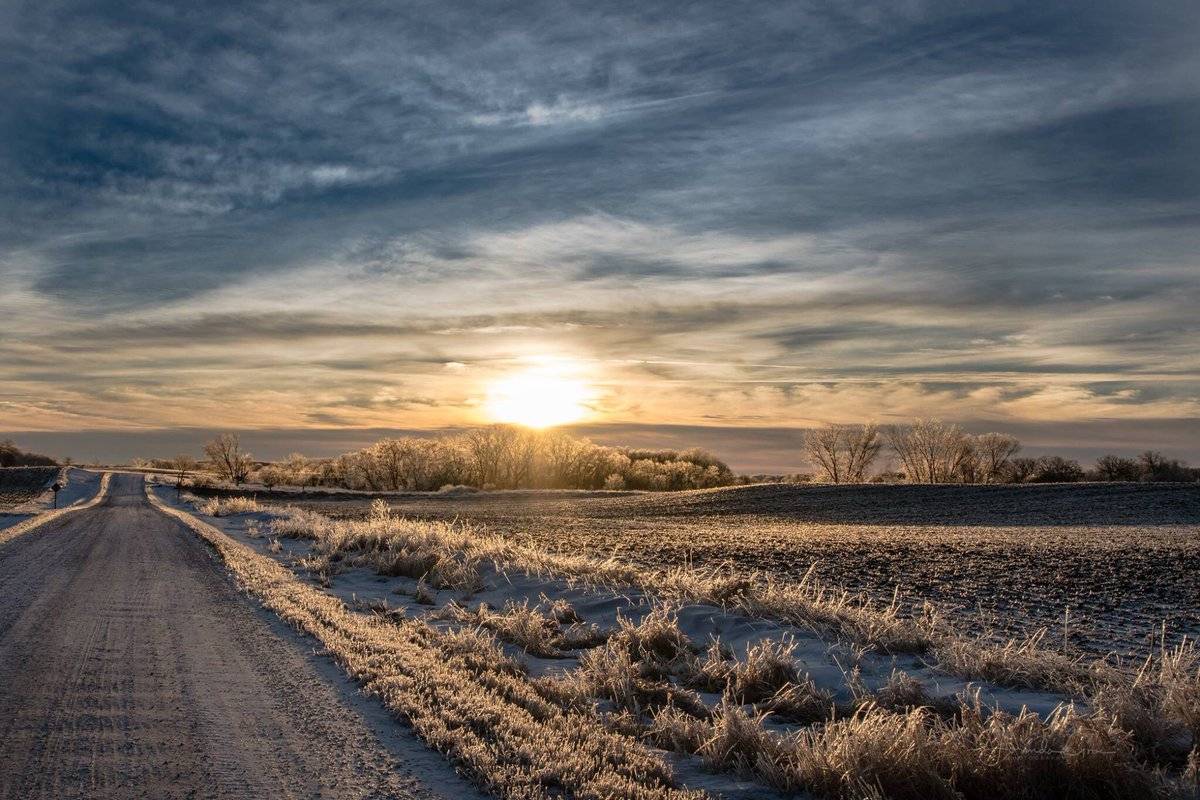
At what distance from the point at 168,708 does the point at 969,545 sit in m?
24.0

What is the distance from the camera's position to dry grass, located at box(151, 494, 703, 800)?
236 inches

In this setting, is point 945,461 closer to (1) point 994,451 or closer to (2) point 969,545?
(1) point 994,451

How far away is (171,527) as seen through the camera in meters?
31.6

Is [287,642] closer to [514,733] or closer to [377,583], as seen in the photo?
[514,733]

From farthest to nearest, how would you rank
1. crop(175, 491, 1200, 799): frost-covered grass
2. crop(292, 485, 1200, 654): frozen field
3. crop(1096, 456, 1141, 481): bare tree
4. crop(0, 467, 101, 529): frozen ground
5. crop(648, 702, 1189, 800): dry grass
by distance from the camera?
crop(1096, 456, 1141, 481): bare tree
crop(0, 467, 101, 529): frozen ground
crop(292, 485, 1200, 654): frozen field
crop(175, 491, 1200, 799): frost-covered grass
crop(648, 702, 1189, 800): dry grass

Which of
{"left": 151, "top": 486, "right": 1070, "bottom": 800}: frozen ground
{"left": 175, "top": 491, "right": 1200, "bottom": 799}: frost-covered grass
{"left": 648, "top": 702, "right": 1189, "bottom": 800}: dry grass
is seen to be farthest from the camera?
{"left": 151, "top": 486, "right": 1070, "bottom": 800}: frozen ground

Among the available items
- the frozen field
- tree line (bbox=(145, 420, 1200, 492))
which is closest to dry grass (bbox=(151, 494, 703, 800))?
the frozen field

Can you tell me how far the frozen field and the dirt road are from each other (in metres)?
9.20

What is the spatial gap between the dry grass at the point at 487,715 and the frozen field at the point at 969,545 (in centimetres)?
719

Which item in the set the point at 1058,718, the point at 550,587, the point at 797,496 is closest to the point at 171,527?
the point at 550,587

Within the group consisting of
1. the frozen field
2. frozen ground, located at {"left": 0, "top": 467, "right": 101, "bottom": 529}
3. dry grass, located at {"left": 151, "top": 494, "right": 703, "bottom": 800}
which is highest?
dry grass, located at {"left": 151, "top": 494, "right": 703, "bottom": 800}

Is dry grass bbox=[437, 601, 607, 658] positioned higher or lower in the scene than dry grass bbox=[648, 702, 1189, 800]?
lower

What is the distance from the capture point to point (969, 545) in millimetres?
25891

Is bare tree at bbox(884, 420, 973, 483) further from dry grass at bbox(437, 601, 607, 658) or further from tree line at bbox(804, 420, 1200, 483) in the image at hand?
dry grass at bbox(437, 601, 607, 658)
